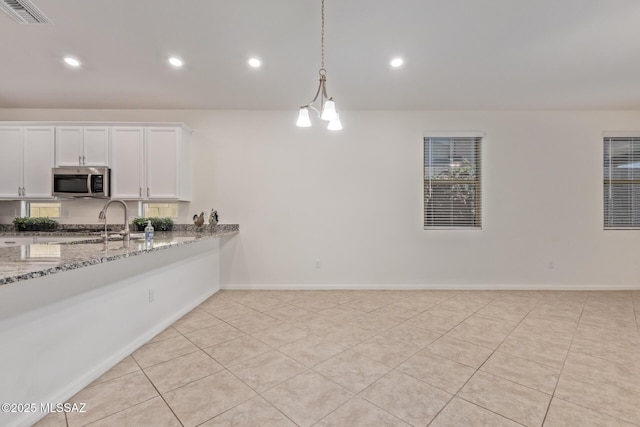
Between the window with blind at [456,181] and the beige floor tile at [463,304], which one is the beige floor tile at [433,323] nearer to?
the beige floor tile at [463,304]

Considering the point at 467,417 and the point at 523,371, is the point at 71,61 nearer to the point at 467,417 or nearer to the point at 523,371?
the point at 467,417

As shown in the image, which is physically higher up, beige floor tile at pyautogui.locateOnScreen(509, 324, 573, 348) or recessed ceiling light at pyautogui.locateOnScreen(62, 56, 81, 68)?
recessed ceiling light at pyautogui.locateOnScreen(62, 56, 81, 68)

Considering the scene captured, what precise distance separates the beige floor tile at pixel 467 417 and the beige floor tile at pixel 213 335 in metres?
1.80

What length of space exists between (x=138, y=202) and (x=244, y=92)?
230 centimetres

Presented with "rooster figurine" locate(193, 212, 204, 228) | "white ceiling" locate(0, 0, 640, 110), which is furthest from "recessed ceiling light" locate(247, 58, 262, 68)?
"rooster figurine" locate(193, 212, 204, 228)

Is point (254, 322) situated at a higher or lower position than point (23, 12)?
lower

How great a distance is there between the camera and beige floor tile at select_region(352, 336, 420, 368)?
2121 mm

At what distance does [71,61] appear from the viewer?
2.91m

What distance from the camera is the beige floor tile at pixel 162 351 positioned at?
2.11 meters

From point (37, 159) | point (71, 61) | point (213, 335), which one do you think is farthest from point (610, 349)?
point (37, 159)

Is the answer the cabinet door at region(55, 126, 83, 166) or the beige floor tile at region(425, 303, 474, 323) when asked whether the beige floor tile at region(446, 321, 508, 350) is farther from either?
the cabinet door at region(55, 126, 83, 166)

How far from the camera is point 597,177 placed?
13.3ft

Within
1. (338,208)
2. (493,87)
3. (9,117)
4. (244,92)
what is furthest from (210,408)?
(9,117)

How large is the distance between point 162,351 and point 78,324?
0.69m
